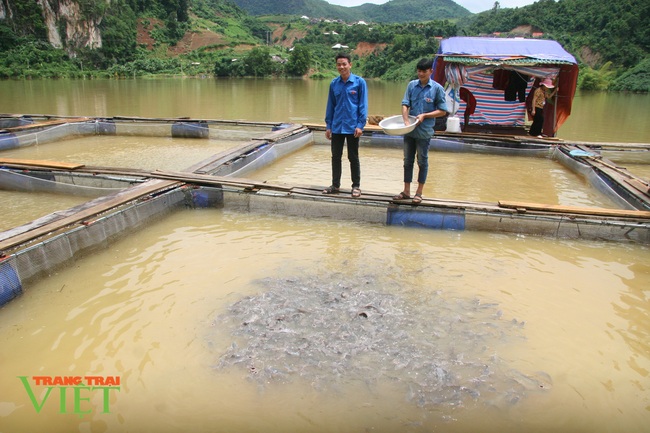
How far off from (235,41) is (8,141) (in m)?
61.9

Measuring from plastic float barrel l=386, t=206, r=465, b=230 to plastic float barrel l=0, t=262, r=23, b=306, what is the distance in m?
3.23

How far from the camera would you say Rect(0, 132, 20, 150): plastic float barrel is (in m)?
8.20

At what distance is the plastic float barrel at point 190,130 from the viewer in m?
9.72

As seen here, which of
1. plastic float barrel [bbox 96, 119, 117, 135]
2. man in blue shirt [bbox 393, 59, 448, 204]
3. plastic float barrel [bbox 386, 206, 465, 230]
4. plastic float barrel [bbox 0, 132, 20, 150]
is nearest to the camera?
man in blue shirt [bbox 393, 59, 448, 204]

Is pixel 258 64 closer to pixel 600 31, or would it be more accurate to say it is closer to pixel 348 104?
pixel 600 31

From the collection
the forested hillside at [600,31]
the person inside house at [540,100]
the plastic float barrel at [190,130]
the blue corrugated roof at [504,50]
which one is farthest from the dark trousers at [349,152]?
the forested hillside at [600,31]

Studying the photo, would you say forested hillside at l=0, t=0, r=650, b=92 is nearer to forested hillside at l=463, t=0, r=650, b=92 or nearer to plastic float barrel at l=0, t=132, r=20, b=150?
forested hillside at l=463, t=0, r=650, b=92

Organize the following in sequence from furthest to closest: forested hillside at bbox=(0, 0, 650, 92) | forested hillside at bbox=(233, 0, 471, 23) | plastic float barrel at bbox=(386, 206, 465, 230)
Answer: forested hillside at bbox=(233, 0, 471, 23), forested hillside at bbox=(0, 0, 650, 92), plastic float barrel at bbox=(386, 206, 465, 230)

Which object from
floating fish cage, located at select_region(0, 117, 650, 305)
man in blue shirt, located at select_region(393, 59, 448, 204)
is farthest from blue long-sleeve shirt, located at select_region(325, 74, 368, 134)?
floating fish cage, located at select_region(0, 117, 650, 305)

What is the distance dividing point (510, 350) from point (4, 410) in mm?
2724
